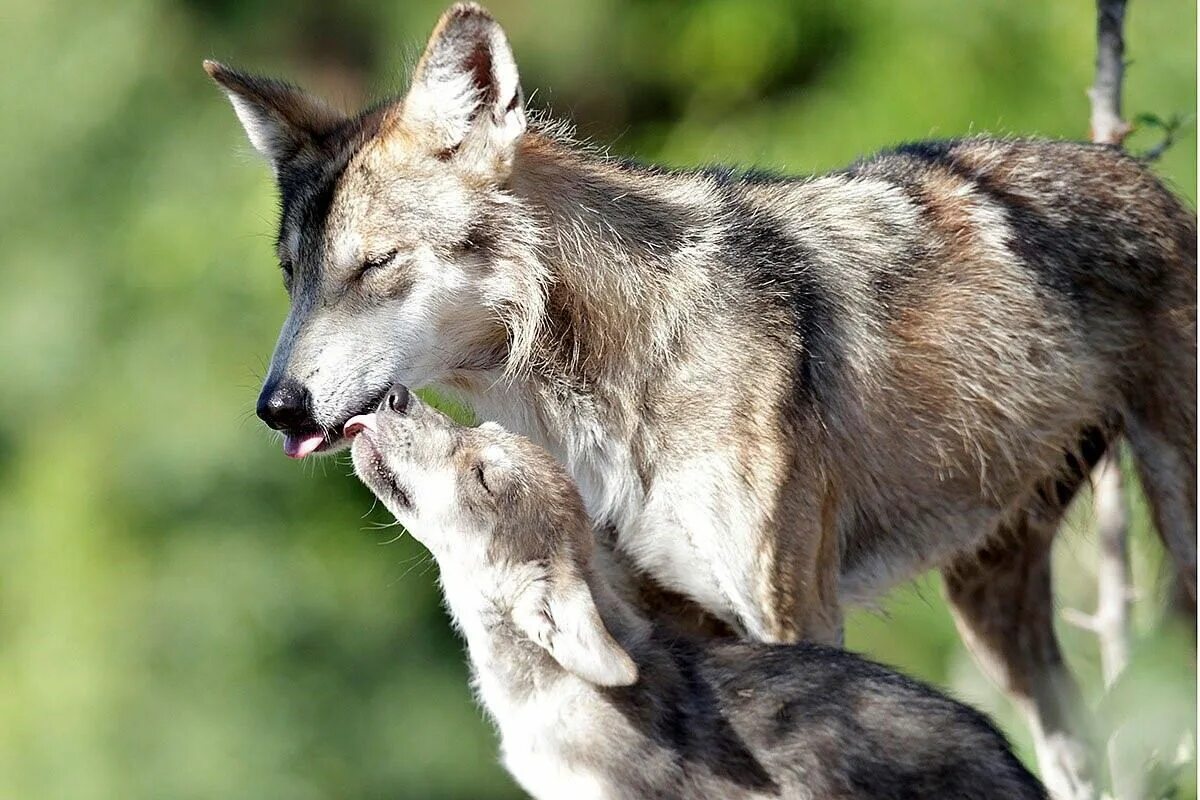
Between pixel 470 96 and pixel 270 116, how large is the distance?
0.81 m

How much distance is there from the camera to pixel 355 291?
18.9 ft

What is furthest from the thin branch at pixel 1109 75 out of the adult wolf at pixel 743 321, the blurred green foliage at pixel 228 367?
the blurred green foliage at pixel 228 367

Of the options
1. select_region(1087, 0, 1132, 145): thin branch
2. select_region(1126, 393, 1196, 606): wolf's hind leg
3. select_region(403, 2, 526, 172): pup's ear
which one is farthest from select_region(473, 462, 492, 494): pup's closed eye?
select_region(1087, 0, 1132, 145): thin branch

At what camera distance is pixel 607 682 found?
17.0 feet

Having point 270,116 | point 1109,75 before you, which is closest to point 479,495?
point 270,116

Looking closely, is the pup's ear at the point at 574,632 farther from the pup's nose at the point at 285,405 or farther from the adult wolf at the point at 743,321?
the pup's nose at the point at 285,405

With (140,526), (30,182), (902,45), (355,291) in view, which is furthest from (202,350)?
(355,291)

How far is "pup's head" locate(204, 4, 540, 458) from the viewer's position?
18.6 feet

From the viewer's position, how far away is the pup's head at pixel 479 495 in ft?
18.6

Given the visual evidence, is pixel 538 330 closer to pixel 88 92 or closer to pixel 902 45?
pixel 902 45

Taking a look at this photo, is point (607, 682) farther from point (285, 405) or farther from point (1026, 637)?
point (1026, 637)

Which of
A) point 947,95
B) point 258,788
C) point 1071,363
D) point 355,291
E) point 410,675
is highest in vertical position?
point 947,95

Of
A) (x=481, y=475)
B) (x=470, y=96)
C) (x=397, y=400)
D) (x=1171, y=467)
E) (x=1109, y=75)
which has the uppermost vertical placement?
(x=1109, y=75)

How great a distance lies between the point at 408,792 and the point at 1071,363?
9699 millimetres
